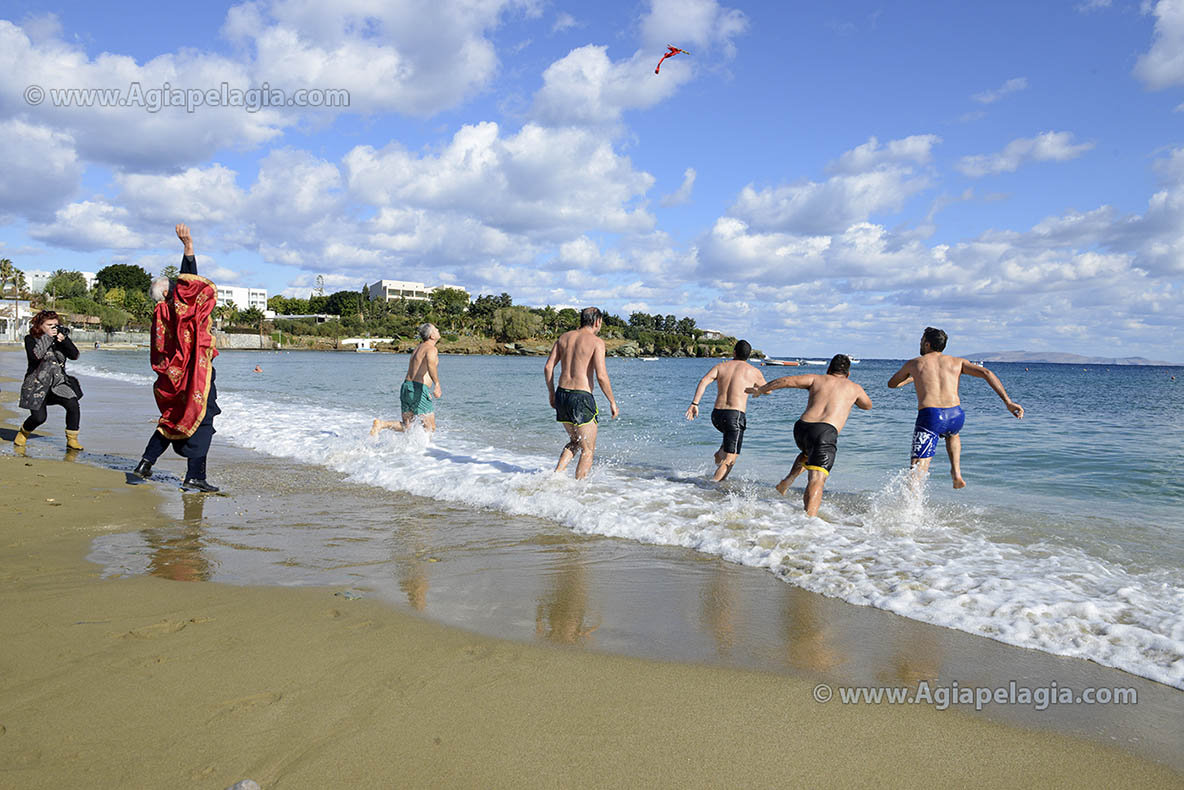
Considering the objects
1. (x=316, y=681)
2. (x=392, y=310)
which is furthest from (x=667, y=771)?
(x=392, y=310)

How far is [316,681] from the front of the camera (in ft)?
9.09

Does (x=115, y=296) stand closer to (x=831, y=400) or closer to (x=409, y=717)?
(x=831, y=400)

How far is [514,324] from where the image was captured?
426 feet

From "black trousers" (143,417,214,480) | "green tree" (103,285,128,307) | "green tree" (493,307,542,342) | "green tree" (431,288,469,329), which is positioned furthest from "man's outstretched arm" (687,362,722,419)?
"green tree" (431,288,469,329)

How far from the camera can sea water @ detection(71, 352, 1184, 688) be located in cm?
406

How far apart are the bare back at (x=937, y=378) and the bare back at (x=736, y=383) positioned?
69.4 inches

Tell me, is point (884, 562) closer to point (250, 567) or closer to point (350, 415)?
point (250, 567)

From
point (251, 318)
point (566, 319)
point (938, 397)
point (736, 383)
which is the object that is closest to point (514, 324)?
point (566, 319)

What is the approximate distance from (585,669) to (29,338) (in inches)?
366

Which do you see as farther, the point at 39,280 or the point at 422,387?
the point at 39,280

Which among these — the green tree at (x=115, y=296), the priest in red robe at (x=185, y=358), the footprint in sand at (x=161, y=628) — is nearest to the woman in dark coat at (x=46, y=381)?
the priest in red robe at (x=185, y=358)

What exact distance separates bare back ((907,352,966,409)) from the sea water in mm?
940

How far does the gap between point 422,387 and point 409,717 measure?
7.75 m

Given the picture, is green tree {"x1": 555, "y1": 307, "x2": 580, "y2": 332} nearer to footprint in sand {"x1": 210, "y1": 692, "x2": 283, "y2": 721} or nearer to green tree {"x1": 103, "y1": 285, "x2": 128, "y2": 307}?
green tree {"x1": 103, "y1": 285, "x2": 128, "y2": 307}
